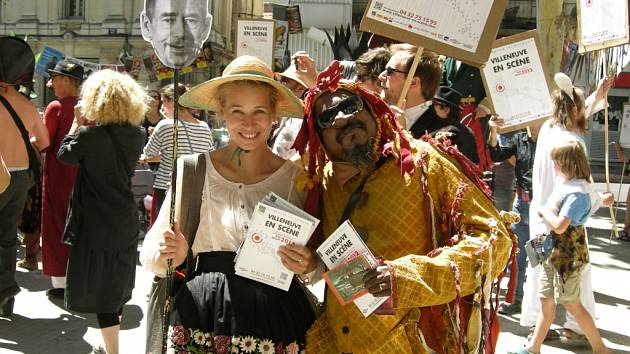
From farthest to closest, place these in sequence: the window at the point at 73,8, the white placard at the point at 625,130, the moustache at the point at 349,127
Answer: the window at the point at 73,8 < the white placard at the point at 625,130 < the moustache at the point at 349,127

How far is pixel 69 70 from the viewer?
657 cm

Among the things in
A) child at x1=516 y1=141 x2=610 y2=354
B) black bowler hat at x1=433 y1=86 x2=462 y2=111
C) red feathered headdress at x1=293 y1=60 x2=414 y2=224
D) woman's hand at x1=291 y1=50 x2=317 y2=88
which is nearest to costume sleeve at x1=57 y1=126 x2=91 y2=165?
woman's hand at x1=291 y1=50 x2=317 y2=88

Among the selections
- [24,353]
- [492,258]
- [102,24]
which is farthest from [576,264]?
[102,24]

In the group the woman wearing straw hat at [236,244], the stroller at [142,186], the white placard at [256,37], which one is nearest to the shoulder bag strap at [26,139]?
the white placard at [256,37]

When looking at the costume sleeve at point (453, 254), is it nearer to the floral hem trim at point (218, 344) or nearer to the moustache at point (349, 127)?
the moustache at point (349, 127)

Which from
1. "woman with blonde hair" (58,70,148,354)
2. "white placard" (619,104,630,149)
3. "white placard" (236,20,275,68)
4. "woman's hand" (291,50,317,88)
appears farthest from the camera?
"white placard" (619,104,630,149)

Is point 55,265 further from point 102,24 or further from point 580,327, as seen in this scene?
point 102,24

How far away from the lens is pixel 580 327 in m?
5.27

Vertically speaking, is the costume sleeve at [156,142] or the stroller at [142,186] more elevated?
the costume sleeve at [156,142]

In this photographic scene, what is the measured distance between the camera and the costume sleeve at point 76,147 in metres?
5.05

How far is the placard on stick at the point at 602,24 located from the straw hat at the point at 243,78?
4.66m

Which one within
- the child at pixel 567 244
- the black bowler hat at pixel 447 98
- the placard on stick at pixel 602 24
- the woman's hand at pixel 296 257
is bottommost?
the child at pixel 567 244

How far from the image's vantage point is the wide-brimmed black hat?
5.35 m

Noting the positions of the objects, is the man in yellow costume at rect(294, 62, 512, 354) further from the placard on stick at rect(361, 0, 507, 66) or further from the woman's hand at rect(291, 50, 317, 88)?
the woman's hand at rect(291, 50, 317, 88)
